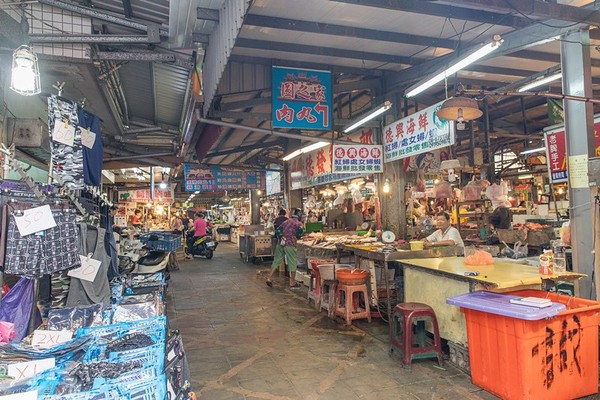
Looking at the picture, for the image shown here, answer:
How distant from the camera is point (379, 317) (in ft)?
22.0

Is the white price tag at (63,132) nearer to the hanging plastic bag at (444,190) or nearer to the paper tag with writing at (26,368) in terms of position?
the paper tag with writing at (26,368)

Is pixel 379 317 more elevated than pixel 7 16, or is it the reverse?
pixel 7 16

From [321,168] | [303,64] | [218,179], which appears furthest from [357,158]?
[218,179]

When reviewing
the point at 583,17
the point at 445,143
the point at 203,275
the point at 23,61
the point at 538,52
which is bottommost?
the point at 203,275

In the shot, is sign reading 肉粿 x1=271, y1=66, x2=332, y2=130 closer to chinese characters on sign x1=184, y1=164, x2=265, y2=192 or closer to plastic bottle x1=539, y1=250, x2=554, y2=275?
plastic bottle x1=539, y1=250, x2=554, y2=275

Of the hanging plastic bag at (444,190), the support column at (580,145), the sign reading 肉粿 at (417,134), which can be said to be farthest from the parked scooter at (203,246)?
the support column at (580,145)

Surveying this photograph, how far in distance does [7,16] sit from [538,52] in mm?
8710

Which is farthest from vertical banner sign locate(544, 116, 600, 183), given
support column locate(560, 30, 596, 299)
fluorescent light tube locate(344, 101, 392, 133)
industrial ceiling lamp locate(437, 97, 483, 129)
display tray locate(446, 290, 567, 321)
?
display tray locate(446, 290, 567, 321)

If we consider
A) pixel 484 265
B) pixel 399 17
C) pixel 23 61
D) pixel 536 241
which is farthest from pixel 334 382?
pixel 536 241

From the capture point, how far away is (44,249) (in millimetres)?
3211

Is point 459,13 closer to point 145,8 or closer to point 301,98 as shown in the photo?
point 301,98

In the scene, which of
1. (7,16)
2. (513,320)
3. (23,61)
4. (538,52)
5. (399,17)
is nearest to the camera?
(513,320)

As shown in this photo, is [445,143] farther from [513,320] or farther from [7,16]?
[7,16]

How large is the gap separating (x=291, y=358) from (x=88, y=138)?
11.7 ft
